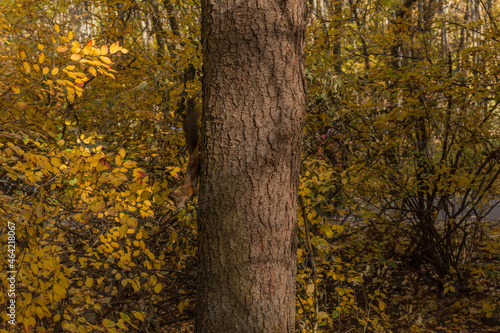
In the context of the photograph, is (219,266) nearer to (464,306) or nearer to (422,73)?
(422,73)

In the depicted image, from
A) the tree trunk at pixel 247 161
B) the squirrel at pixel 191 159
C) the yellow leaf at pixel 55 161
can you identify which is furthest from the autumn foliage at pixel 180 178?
the tree trunk at pixel 247 161

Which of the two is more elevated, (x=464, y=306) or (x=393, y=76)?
(x=393, y=76)

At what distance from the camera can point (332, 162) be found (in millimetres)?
4043

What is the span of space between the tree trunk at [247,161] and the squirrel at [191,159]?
0.47 meters

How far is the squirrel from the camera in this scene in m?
2.17

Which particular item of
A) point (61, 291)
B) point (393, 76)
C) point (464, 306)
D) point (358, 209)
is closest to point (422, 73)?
point (393, 76)

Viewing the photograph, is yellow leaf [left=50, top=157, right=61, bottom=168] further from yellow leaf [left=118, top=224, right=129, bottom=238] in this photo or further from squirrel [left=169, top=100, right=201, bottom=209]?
squirrel [left=169, top=100, right=201, bottom=209]

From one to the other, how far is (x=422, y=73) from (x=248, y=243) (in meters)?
3.18

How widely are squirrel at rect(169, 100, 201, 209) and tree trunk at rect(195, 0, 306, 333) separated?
468mm

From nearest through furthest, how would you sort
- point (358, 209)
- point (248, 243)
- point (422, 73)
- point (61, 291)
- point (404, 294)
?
point (248, 243)
point (61, 291)
point (358, 209)
point (422, 73)
point (404, 294)

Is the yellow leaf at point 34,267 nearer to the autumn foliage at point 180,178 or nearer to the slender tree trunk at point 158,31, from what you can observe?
the autumn foliage at point 180,178

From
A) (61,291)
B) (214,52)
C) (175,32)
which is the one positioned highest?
(175,32)

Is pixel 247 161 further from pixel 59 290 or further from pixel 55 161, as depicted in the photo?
pixel 59 290

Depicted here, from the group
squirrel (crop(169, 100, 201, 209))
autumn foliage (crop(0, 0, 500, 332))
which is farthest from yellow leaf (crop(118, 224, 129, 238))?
squirrel (crop(169, 100, 201, 209))
